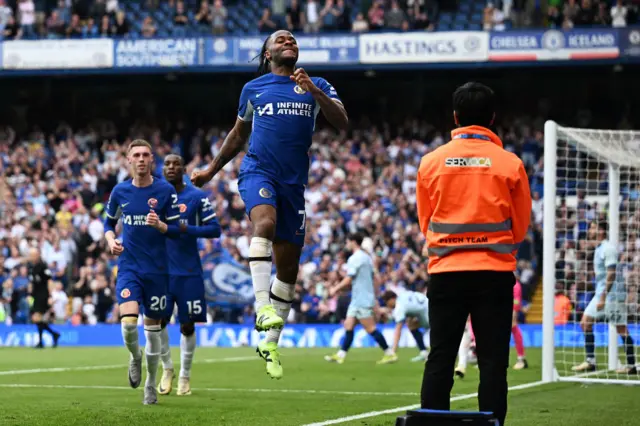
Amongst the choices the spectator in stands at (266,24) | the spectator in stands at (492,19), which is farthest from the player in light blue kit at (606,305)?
the spectator in stands at (266,24)

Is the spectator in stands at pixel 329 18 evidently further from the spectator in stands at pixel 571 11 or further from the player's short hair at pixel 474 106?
the player's short hair at pixel 474 106

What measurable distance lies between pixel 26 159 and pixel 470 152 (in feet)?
98.1

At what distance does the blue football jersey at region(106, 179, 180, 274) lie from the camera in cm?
1192

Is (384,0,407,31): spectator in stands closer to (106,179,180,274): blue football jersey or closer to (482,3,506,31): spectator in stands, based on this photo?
(482,3,506,31): spectator in stands

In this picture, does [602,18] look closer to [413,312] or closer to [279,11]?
[279,11]

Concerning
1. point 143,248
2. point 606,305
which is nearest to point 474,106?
point 143,248

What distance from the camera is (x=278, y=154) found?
9.05 metres

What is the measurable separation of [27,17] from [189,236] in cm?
2425

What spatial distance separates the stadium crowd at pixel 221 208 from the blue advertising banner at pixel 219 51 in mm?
2654

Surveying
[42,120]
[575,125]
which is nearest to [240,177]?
[575,125]

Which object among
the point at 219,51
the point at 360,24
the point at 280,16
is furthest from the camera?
the point at 280,16

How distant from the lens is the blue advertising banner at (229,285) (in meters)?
27.4

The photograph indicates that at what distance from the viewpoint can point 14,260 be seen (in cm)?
3044

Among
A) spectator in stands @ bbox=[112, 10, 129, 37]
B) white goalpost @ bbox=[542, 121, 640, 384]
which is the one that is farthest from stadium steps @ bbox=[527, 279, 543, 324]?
spectator in stands @ bbox=[112, 10, 129, 37]
